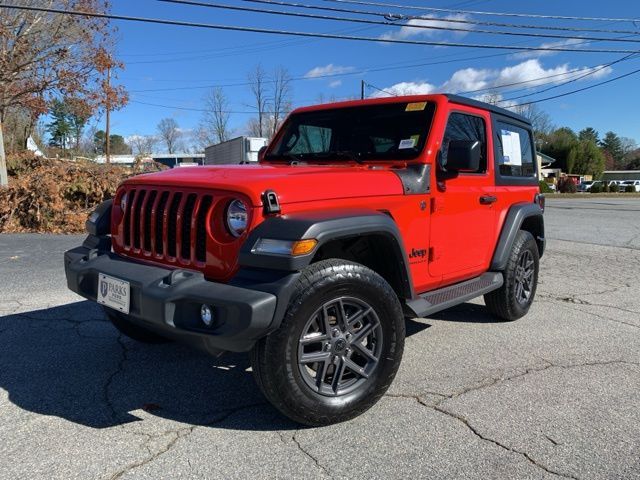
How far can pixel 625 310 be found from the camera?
5434mm

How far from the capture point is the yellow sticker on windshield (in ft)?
12.9

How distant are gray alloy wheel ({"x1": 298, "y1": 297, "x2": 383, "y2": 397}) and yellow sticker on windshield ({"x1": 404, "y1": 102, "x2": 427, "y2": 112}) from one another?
1.74m

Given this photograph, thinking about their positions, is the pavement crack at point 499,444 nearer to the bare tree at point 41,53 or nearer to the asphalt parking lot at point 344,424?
the asphalt parking lot at point 344,424

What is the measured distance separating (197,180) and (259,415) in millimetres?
1394

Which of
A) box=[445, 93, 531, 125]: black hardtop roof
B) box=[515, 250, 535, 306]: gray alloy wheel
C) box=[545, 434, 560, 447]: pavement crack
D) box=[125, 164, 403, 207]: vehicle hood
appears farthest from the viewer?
box=[515, 250, 535, 306]: gray alloy wheel

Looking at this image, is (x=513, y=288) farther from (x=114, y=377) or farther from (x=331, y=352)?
(x=114, y=377)

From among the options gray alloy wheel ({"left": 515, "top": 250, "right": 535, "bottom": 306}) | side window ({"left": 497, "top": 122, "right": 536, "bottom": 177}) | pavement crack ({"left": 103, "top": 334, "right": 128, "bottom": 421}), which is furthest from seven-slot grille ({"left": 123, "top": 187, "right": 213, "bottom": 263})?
gray alloy wheel ({"left": 515, "top": 250, "right": 535, "bottom": 306})

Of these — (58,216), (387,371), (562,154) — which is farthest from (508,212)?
(562,154)

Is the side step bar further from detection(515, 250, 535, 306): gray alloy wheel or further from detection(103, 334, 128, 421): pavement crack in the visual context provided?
detection(103, 334, 128, 421): pavement crack

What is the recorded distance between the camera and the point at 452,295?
3.81 meters

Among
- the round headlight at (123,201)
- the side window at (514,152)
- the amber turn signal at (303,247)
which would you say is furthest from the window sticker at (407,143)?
the round headlight at (123,201)

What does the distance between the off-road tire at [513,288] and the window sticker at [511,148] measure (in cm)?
67

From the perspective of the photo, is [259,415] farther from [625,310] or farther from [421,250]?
[625,310]

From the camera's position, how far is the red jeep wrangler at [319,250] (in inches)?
102
